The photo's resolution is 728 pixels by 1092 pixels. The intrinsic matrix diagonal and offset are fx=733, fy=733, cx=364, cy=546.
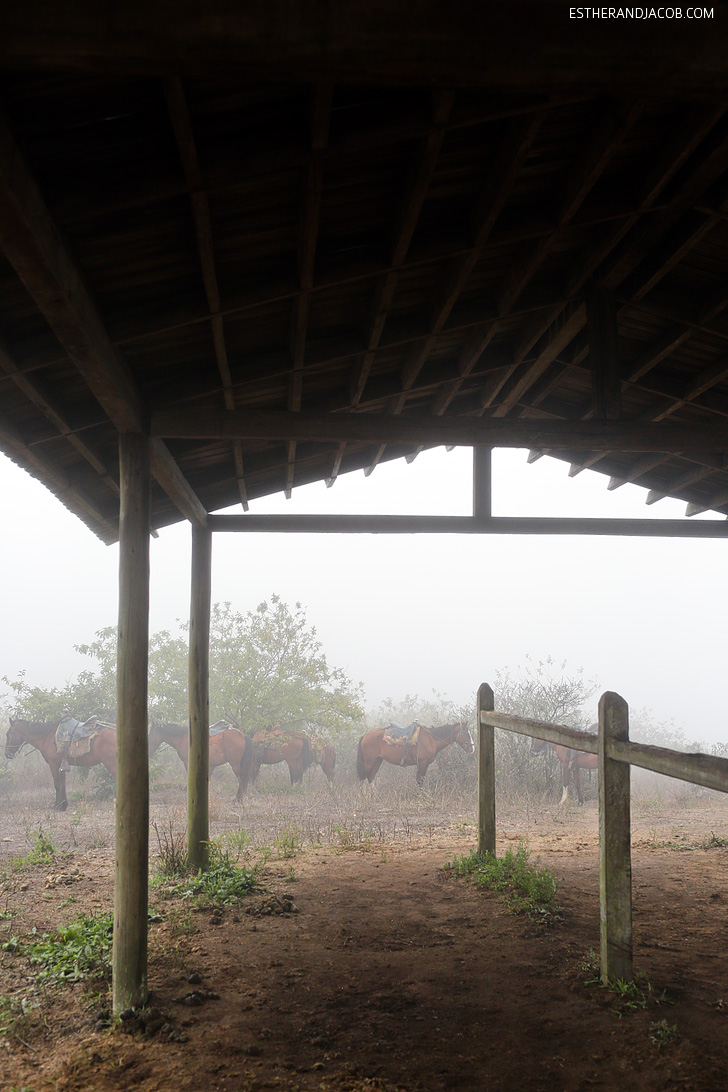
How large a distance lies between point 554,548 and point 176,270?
70.4 m

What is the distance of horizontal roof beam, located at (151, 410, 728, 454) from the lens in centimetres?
541

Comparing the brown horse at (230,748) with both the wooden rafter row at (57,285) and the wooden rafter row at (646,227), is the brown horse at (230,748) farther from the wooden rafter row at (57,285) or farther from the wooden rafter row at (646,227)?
the wooden rafter row at (57,285)

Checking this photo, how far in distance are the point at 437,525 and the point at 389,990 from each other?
4416 millimetres

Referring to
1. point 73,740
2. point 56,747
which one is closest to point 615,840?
point 73,740

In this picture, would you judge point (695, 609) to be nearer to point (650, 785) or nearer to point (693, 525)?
point (650, 785)

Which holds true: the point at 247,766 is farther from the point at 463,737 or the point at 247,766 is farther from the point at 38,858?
the point at 38,858

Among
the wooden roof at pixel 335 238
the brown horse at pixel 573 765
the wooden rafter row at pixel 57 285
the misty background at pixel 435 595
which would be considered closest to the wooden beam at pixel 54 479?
the wooden roof at pixel 335 238

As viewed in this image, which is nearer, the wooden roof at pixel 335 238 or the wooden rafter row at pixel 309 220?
the wooden roof at pixel 335 238

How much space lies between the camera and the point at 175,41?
1619 millimetres

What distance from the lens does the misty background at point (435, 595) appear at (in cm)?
6412

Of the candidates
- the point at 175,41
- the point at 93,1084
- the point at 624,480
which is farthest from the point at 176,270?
the point at 624,480

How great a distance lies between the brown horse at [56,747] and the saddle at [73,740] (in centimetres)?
3

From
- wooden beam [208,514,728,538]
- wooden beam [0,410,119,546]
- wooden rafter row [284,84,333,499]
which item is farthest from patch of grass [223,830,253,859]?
wooden rafter row [284,84,333,499]

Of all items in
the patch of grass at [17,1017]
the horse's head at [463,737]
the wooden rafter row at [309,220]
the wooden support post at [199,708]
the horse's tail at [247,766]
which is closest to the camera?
the wooden rafter row at [309,220]
